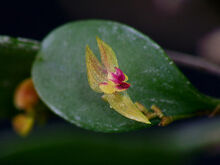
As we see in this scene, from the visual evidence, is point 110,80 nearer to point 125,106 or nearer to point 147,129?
point 125,106

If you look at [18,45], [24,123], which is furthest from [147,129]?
[18,45]

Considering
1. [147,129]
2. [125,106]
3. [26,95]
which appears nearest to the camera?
[125,106]

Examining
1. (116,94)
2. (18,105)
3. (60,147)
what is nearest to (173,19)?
(60,147)

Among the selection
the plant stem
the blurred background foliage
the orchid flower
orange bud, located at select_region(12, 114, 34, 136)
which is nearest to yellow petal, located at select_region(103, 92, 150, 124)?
the orchid flower

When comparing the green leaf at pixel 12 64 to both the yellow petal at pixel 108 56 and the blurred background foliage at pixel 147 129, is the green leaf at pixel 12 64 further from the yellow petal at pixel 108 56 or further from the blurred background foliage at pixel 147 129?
the blurred background foliage at pixel 147 129

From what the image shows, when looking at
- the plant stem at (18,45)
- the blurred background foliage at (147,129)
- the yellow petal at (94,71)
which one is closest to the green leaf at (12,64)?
the plant stem at (18,45)

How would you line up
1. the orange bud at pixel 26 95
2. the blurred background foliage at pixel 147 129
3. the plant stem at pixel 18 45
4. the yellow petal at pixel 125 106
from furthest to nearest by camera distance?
the blurred background foliage at pixel 147 129 < the orange bud at pixel 26 95 < the plant stem at pixel 18 45 < the yellow petal at pixel 125 106

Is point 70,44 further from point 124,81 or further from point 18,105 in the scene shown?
point 18,105
